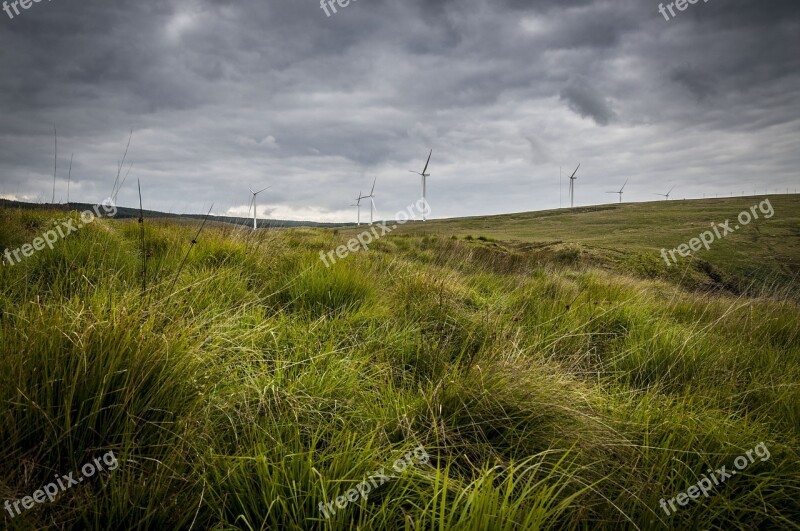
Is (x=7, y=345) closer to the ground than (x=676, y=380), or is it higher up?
higher up

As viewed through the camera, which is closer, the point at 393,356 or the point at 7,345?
the point at 7,345

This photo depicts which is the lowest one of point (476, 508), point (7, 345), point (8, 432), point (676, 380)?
A: point (676, 380)

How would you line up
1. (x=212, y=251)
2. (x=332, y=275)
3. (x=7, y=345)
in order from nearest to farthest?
(x=7, y=345) → (x=332, y=275) → (x=212, y=251)

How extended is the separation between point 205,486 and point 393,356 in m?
2.02

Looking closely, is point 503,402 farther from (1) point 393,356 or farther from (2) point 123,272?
(2) point 123,272

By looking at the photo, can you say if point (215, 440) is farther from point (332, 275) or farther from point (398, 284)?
point (398, 284)

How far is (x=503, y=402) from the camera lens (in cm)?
248

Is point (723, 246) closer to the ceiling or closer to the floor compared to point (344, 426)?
closer to the floor

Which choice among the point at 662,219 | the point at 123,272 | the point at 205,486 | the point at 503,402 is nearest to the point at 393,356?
the point at 503,402

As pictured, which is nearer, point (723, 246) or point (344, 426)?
point (344, 426)

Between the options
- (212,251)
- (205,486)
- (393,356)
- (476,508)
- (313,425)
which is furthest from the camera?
(212,251)

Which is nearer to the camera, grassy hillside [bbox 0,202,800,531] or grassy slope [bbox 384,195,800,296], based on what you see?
grassy hillside [bbox 0,202,800,531]

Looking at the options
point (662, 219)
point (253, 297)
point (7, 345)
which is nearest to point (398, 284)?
point (253, 297)

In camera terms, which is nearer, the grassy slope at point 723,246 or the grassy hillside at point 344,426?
the grassy hillside at point 344,426
